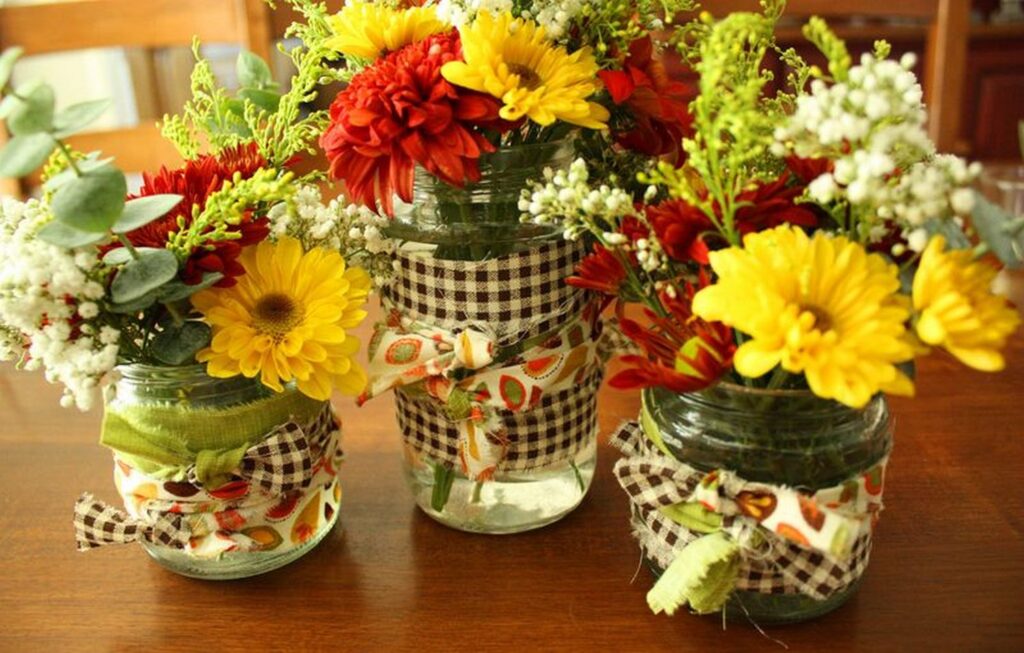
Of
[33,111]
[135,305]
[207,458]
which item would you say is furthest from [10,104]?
[207,458]

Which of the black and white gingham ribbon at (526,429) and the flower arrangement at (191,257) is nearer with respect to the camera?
the flower arrangement at (191,257)

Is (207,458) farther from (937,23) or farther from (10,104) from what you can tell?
(937,23)

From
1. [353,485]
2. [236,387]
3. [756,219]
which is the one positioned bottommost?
[353,485]

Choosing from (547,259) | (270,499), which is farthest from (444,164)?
(270,499)

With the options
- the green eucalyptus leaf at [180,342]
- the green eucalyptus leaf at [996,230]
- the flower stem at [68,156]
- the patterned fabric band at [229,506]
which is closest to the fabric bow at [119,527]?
the patterned fabric band at [229,506]

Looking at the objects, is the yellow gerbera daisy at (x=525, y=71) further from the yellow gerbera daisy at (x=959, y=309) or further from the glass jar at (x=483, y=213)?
the yellow gerbera daisy at (x=959, y=309)

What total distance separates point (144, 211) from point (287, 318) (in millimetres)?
98

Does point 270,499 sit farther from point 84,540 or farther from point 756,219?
point 756,219

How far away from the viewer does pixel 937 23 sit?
4.08ft

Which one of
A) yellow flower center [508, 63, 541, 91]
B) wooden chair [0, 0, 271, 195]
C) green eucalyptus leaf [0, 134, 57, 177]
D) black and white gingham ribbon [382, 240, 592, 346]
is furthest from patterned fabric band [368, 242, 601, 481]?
wooden chair [0, 0, 271, 195]

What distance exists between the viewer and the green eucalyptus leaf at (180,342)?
1.63 ft

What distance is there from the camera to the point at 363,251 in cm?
57

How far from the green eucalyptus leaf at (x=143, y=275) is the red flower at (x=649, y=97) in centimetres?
26

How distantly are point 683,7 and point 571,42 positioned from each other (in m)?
0.08
